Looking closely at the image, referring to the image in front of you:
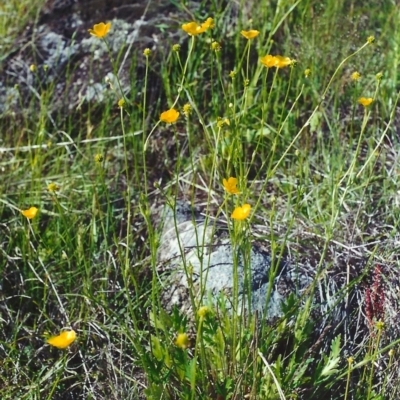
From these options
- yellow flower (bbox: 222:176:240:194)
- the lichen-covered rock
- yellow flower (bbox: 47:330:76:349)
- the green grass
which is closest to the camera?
yellow flower (bbox: 47:330:76:349)

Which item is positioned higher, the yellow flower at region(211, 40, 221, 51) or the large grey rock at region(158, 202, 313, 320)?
the yellow flower at region(211, 40, 221, 51)

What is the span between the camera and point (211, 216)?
2225mm

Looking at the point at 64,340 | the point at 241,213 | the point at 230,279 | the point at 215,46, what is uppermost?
the point at 215,46

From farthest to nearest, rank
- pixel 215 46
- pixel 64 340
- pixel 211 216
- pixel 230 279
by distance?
pixel 211 216
pixel 230 279
pixel 215 46
pixel 64 340

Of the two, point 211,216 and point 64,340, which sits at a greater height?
point 64,340

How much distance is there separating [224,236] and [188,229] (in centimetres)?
13

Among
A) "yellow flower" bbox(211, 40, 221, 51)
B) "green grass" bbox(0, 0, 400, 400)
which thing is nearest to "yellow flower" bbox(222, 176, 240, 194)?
"green grass" bbox(0, 0, 400, 400)

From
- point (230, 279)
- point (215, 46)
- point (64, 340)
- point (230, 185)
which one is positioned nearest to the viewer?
point (64, 340)

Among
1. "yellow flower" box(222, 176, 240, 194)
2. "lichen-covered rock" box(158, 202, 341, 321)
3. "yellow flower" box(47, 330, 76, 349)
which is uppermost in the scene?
"yellow flower" box(222, 176, 240, 194)

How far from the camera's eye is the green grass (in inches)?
64.8

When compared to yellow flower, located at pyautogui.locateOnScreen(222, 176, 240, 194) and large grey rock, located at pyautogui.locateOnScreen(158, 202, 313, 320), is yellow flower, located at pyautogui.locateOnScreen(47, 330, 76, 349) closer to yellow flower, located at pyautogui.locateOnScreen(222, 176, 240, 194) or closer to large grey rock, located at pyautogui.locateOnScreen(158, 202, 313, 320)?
yellow flower, located at pyautogui.locateOnScreen(222, 176, 240, 194)

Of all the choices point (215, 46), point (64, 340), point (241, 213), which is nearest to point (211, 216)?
point (215, 46)

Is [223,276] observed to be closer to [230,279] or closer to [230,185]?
[230,279]

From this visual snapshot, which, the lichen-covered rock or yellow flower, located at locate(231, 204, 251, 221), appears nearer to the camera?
yellow flower, located at locate(231, 204, 251, 221)
